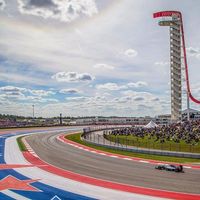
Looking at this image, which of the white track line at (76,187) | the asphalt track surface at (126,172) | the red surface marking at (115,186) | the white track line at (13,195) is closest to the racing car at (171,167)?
the asphalt track surface at (126,172)

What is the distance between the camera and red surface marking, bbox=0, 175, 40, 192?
25891mm

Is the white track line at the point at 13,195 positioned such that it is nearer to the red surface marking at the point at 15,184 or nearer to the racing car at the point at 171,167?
the red surface marking at the point at 15,184

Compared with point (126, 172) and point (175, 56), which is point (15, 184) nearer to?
point (126, 172)

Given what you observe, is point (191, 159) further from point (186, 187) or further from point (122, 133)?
point (122, 133)

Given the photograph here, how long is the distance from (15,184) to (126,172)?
Result: 34.7ft

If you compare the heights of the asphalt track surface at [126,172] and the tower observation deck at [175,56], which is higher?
the tower observation deck at [175,56]

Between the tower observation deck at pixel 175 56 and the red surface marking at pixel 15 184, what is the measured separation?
77.5 meters

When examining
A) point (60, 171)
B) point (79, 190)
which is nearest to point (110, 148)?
point (60, 171)

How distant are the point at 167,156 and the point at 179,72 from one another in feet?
218

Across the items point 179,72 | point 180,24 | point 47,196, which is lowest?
point 47,196

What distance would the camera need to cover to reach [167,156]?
40.3 meters

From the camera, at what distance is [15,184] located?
27.2m

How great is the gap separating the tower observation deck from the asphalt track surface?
63.1 m

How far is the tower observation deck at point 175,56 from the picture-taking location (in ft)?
328
